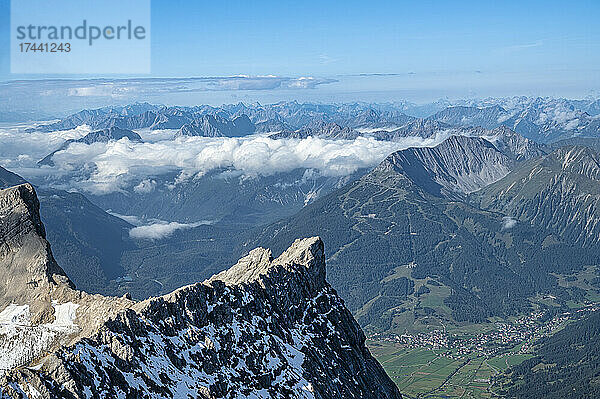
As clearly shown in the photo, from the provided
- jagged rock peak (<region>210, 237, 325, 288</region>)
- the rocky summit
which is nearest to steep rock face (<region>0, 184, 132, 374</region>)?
the rocky summit

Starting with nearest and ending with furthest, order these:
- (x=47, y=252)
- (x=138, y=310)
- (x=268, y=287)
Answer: (x=138, y=310), (x=268, y=287), (x=47, y=252)

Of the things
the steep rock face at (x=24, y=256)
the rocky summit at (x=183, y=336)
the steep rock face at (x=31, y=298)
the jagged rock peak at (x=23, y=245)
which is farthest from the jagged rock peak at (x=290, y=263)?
the jagged rock peak at (x=23, y=245)

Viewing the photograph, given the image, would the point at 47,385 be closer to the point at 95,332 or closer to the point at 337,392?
the point at 95,332

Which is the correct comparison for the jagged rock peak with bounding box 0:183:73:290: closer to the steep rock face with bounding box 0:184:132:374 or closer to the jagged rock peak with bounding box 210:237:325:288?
the steep rock face with bounding box 0:184:132:374

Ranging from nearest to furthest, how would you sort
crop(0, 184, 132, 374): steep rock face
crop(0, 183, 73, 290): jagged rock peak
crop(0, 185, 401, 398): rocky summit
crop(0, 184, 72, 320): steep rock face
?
crop(0, 185, 401, 398): rocky summit → crop(0, 184, 132, 374): steep rock face → crop(0, 184, 72, 320): steep rock face → crop(0, 183, 73, 290): jagged rock peak

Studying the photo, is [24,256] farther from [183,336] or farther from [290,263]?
[290,263]

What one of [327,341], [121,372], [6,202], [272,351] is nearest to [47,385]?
[121,372]

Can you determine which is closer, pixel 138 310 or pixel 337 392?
pixel 138 310

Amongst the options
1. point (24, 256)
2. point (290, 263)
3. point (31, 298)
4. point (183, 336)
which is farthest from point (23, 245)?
point (290, 263)
